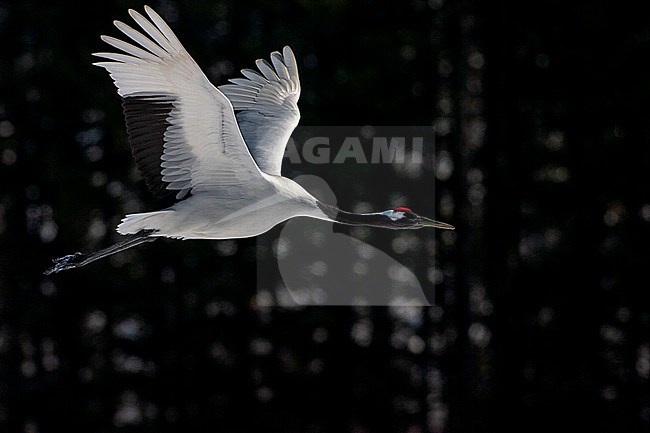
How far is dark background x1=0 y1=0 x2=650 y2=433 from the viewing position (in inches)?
597

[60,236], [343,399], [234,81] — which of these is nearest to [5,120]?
[60,236]

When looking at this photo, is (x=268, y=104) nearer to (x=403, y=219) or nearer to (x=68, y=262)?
Result: (x=403, y=219)

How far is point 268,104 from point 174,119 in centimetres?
130

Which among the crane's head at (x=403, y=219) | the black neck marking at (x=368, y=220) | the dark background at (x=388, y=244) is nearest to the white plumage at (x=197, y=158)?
the black neck marking at (x=368, y=220)

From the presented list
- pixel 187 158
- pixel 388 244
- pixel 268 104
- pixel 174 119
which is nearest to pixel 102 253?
pixel 187 158

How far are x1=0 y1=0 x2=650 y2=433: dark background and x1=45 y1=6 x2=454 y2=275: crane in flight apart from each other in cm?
805

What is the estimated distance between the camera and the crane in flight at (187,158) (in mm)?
6297

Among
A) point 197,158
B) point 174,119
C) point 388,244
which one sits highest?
point 174,119

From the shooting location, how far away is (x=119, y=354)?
16484 mm

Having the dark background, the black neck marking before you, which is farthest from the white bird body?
the dark background

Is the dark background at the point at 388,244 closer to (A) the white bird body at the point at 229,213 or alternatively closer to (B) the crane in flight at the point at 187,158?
(B) the crane in flight at the point at 187,158

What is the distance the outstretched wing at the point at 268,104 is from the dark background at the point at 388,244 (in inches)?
268

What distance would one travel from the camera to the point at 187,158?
21.8 ft

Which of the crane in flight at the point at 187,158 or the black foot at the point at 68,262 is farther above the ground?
the crane in flight at the point at 187,158
